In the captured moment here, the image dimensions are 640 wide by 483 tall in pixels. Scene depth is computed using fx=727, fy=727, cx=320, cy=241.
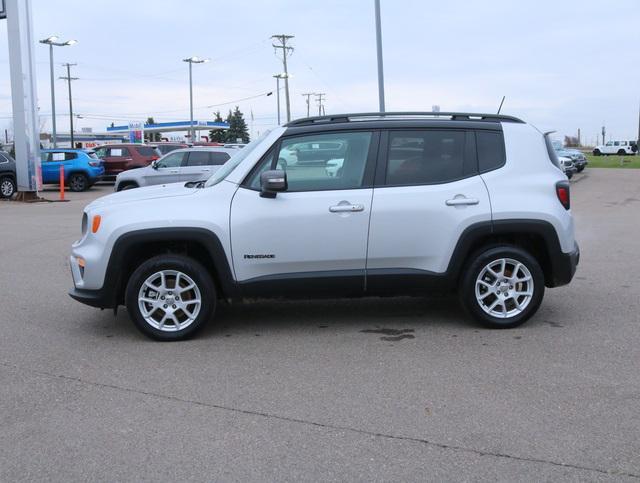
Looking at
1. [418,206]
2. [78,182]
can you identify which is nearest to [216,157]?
[78,182]

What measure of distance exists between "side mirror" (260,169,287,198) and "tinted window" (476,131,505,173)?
170cm

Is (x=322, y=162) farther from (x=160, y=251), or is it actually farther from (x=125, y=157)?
(x=125, y=157)

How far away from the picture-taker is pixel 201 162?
19797 mm

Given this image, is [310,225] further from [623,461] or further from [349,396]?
[623,461]

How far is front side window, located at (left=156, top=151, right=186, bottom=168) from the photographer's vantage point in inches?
776

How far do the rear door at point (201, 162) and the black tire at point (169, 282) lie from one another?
1355cm

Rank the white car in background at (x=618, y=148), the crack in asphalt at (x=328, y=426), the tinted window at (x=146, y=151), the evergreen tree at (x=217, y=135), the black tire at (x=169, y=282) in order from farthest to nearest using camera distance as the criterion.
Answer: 1. the evergreen tree at (x=217, y=135)
2. the white car in background at (x=618, y=148)
3. the tinted window at (x=146, y=151)
4. the black tire at (x=169, y=282)
5. the crack in asphalt at (x=328, y=426)

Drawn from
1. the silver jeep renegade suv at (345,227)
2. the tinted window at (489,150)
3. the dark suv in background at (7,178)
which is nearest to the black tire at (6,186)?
the dark suv in background at (7,178)

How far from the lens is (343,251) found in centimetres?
597

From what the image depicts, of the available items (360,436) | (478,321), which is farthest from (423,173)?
(360,436)

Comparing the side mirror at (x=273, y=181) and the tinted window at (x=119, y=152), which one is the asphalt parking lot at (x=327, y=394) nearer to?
the side mirror at (x=273, y=181)

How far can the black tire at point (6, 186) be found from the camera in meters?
23.3

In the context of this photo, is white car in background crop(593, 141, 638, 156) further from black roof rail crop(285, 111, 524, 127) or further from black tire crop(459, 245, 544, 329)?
black tire crop(459, 245, 544, 329)

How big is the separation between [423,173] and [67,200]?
19089mm
